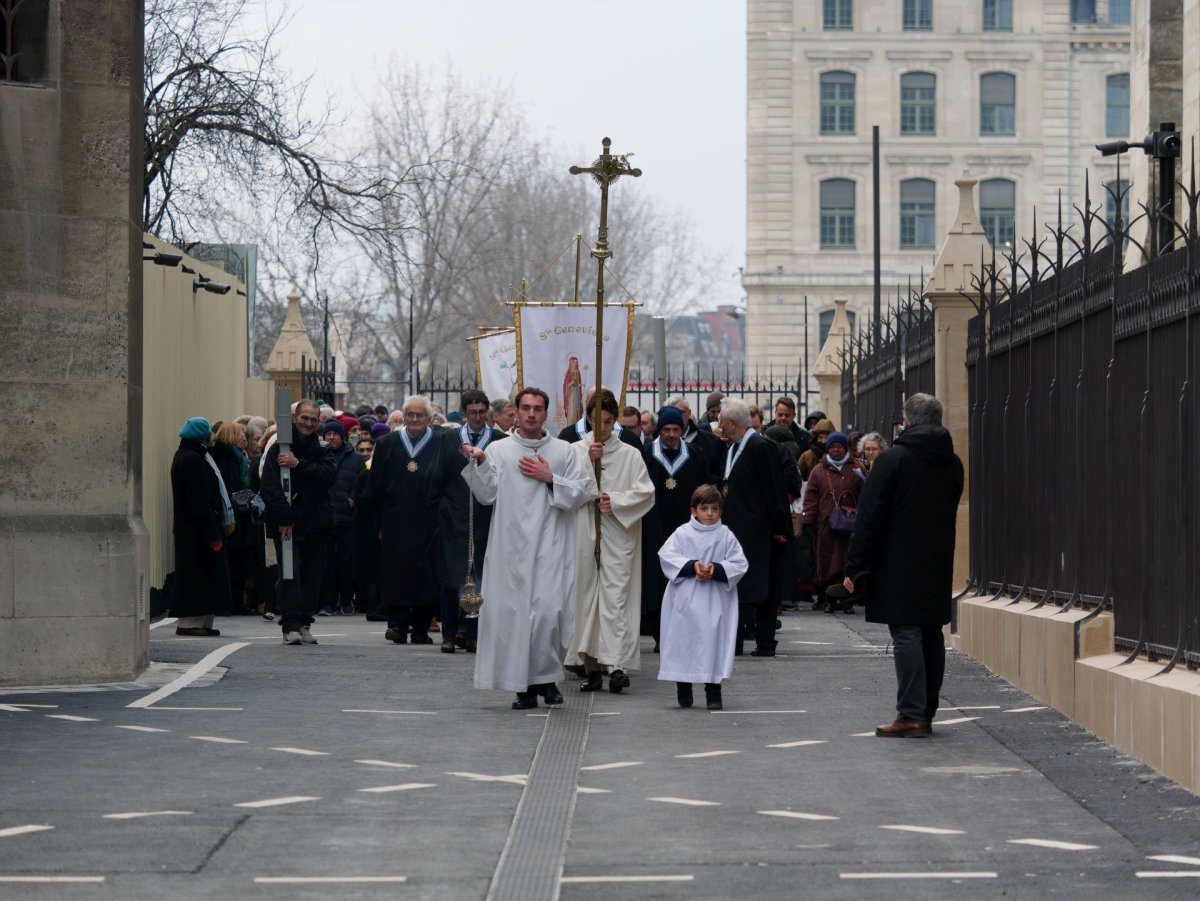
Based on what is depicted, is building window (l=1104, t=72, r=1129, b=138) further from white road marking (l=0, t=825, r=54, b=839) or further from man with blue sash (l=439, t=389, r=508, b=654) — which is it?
white road marking (l=0, t=825, r=54, b=839)

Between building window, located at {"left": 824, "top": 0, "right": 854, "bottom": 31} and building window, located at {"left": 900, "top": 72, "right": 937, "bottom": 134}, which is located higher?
building window, located at {"left": 824, "top": 0, "right": 854, "bottom": 31}

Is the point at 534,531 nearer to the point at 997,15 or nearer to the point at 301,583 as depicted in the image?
the point at 301,583

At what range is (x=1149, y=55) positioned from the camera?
2855 centimetres

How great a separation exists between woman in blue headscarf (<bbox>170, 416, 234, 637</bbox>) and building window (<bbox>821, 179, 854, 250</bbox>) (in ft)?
183

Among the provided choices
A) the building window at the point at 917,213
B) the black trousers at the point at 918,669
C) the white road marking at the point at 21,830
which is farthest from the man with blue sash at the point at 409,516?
the building window at the point at 917,213

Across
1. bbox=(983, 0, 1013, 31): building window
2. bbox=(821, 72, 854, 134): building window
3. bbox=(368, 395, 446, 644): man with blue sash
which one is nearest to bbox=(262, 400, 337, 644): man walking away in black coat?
bbox=(368, 395, 446, 644): man with blue sash

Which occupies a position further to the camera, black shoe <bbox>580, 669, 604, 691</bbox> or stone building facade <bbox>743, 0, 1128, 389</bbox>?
stone building facade <bbox>743, 0, 1128, 389</bbox>

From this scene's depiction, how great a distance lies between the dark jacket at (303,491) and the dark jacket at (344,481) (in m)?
2.90

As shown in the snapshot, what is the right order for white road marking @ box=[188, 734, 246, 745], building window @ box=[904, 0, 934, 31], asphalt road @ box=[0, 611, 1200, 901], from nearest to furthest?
asphalt road @ box=[0, 611, 1200, 901] < white road marking @ box=[188, 734, 246, 745] < building window @ box=[904, 0, 934, 31]

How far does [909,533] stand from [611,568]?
9.65ft

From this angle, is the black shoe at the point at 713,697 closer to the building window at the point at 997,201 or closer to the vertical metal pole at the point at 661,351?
the vertical metal pole at the point at 661,351

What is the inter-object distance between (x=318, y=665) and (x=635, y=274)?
5912 centimetres

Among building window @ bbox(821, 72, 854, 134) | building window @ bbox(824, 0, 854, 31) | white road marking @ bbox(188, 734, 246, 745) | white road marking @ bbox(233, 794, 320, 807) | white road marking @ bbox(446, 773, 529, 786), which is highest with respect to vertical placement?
building window @ bbox(824, 0, 854, 31)

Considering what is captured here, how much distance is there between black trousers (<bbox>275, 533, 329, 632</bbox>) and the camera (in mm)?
16047
